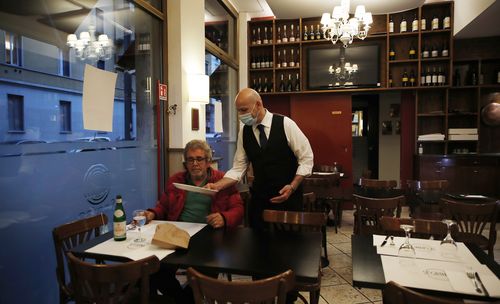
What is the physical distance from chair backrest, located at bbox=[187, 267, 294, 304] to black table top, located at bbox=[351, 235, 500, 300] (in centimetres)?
36

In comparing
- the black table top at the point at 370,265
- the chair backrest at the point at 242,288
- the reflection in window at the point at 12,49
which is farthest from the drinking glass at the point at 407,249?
the reflection in window at the point at 12,49

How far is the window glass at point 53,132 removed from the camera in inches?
80.6

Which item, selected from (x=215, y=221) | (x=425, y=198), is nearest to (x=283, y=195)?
(x=215, y=221)

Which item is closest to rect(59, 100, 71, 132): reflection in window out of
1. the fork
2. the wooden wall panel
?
Answer: the fork

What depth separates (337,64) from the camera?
6234mm

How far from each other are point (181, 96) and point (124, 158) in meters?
1.01

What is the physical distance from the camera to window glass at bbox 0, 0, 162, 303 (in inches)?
80.6

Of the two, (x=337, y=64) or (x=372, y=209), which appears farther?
(x=337, y=64)

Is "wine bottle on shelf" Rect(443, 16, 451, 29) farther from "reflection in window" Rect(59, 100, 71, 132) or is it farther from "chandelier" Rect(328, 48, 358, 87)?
"reflection in window" Rect(59, 100, 71, 132)

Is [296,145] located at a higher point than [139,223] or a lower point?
higher

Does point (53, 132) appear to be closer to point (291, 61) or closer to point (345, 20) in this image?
point (345, 20)

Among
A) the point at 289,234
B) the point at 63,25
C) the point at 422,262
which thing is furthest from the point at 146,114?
the point at 422,262

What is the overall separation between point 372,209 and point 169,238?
197cm

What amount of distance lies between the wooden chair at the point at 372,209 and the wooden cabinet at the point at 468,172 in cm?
325
